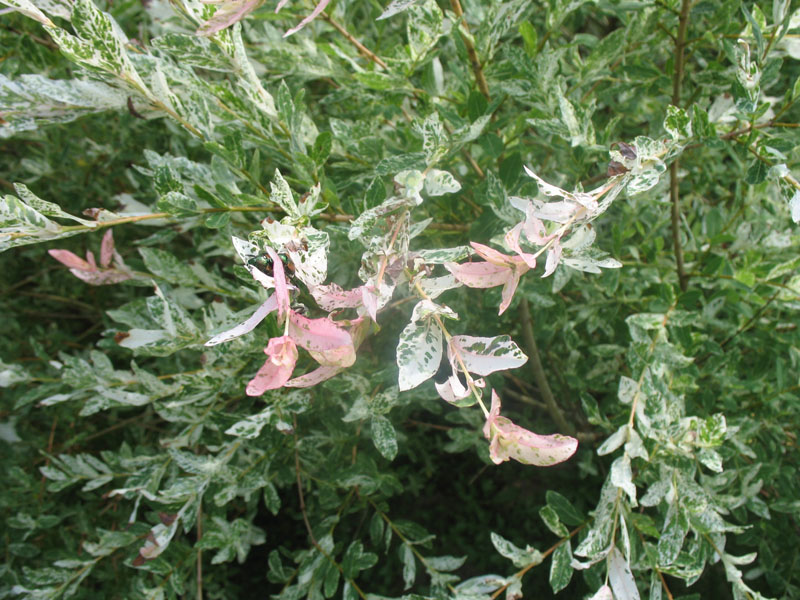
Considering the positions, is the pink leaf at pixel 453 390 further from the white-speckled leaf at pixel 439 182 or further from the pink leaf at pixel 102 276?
the pink leaf at pixel 102 276

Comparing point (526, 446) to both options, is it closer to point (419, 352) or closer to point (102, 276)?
point (419, 352)

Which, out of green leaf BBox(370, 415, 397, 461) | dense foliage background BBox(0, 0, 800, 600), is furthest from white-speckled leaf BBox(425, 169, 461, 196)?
green leaf BBox(370, 415, 397, 461)

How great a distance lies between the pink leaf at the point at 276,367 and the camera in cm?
55

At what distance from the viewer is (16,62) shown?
56.6 inches

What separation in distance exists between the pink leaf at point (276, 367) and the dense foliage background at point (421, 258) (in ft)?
0.42

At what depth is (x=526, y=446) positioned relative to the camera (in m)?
0.57

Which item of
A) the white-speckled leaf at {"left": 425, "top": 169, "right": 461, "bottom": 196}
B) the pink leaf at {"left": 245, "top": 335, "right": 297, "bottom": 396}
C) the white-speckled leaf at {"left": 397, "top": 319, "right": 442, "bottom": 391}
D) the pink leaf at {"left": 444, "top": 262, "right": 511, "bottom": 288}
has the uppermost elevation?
the white-speckled leaf at {"left": 425, "top": 169, "right": 461, "bottom": 196}

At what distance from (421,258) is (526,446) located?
23cm

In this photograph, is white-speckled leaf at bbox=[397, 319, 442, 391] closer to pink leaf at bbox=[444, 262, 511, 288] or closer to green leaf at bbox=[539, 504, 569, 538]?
pink leaf at bbox=[444, 262, 511, 288]

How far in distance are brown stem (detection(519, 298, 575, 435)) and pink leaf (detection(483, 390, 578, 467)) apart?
0.61 meters

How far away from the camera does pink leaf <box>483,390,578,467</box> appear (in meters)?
0.56

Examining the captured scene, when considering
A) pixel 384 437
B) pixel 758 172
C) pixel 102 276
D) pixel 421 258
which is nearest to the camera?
pixel 421 258

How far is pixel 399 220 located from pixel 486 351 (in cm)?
17

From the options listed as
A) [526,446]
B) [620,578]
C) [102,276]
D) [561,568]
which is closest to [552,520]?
[561,568]
